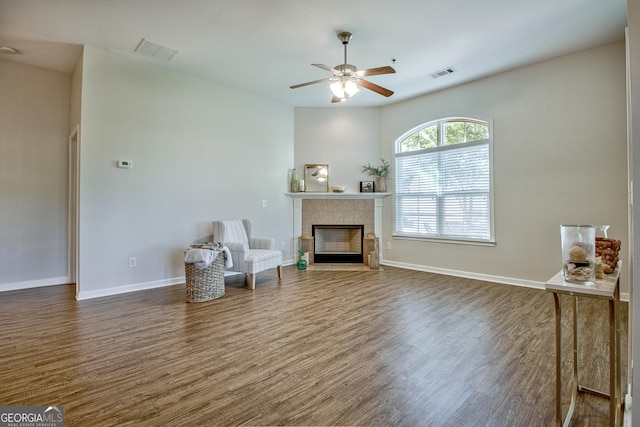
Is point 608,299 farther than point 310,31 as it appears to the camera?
No

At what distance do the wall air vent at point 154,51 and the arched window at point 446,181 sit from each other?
13.0 ft

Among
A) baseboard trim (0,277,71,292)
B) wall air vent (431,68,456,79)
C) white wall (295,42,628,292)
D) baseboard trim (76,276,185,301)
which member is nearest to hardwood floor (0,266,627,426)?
baseboard trim (76,276,185,301)

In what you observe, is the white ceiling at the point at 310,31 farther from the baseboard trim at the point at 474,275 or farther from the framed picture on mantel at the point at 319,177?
the baseboard trim at the point at 474,275

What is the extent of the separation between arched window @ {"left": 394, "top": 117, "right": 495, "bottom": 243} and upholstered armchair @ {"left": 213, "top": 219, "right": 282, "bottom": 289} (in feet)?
8.37

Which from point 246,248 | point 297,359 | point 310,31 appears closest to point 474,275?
point 246,248

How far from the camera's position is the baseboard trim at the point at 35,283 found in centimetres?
398

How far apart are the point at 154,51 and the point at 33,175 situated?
2.45 meters

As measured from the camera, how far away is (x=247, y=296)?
379cm

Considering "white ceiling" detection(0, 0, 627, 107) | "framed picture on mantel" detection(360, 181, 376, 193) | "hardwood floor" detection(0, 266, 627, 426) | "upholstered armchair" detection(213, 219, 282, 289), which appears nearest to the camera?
"hardwood floor" detection(0, 266, 627, 426)

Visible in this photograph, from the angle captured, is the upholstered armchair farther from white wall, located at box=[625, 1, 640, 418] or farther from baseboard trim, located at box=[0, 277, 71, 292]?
white wall, located at box=[625, 1, 640, 418]

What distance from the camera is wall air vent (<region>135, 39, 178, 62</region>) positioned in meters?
3.61

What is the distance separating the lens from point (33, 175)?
4172mm

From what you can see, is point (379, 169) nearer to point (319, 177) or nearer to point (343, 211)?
point (343, 211)

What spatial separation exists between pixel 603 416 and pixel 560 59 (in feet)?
13.8
